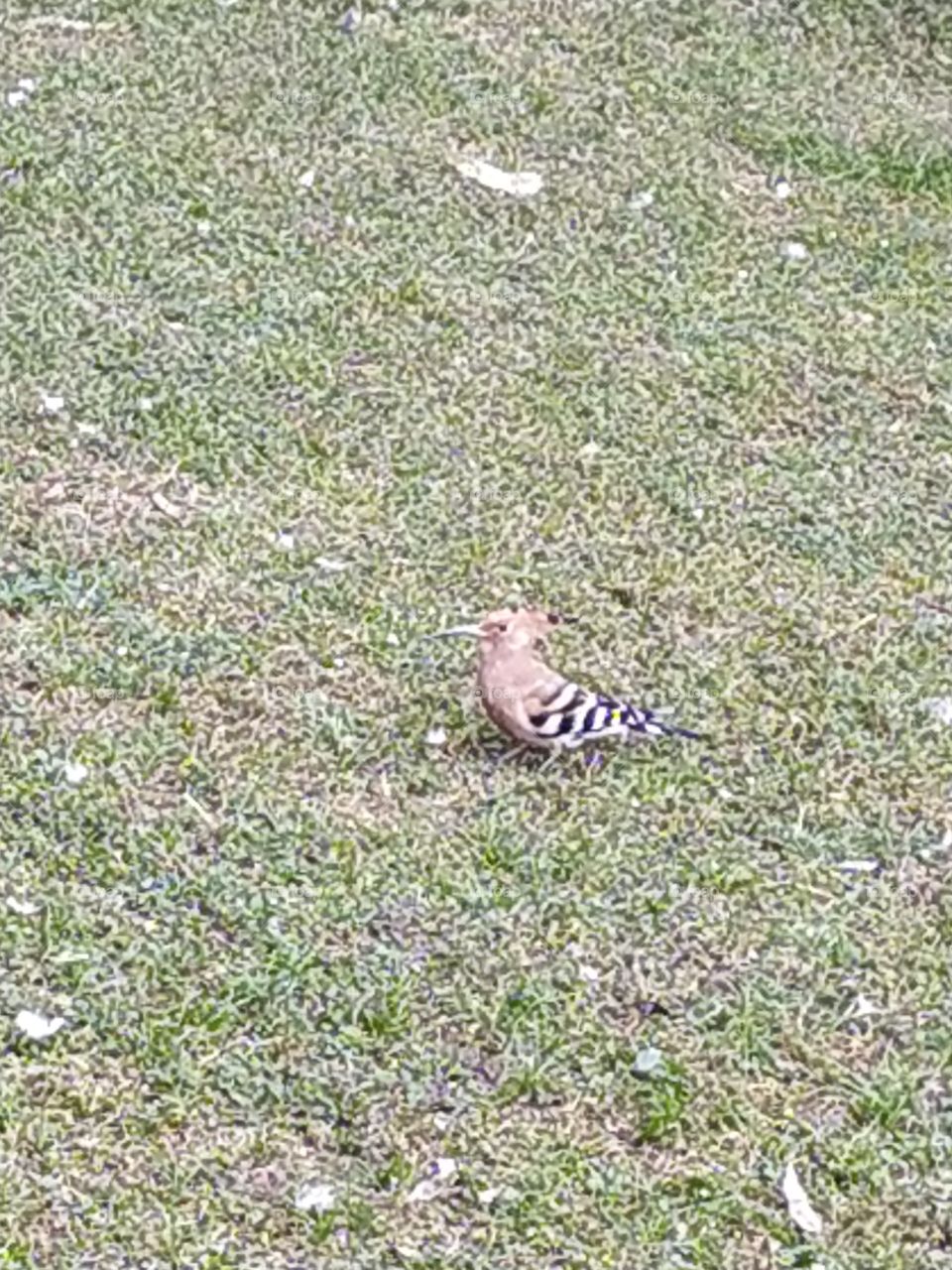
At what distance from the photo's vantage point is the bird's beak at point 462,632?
4.65 metres

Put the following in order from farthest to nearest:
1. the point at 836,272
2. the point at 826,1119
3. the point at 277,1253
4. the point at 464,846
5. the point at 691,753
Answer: the point at 836,272 → the point at 691,753 → the point at 464,846 → the point at 826,1119 → the point at 277,1253

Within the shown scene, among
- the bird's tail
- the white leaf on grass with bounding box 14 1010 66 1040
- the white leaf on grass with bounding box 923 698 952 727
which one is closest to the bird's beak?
the bird's tail

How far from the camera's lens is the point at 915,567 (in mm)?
5270

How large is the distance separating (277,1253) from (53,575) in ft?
6.46

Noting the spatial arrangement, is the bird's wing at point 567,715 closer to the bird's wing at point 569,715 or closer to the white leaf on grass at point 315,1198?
the bird's wing at point 569,715

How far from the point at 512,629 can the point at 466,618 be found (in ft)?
1.23

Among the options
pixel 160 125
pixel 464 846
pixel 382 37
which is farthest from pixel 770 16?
pixel 464 846

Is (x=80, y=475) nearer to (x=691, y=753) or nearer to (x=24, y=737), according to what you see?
(x=24, y=737)

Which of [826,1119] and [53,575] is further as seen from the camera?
[53,575]

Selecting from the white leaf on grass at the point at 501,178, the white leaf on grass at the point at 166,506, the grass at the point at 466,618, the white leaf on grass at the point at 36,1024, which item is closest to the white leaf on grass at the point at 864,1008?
the grass at the point at 466,618

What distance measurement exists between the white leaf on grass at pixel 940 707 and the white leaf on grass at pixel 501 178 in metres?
2.55

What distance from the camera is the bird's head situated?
454 centimetres

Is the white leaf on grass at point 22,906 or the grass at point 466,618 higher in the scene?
the grass at point 466,618

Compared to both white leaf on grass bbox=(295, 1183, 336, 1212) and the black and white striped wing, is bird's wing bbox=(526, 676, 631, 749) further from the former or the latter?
white leaf on grass bbox=(295, 1183, 336, 1212)
